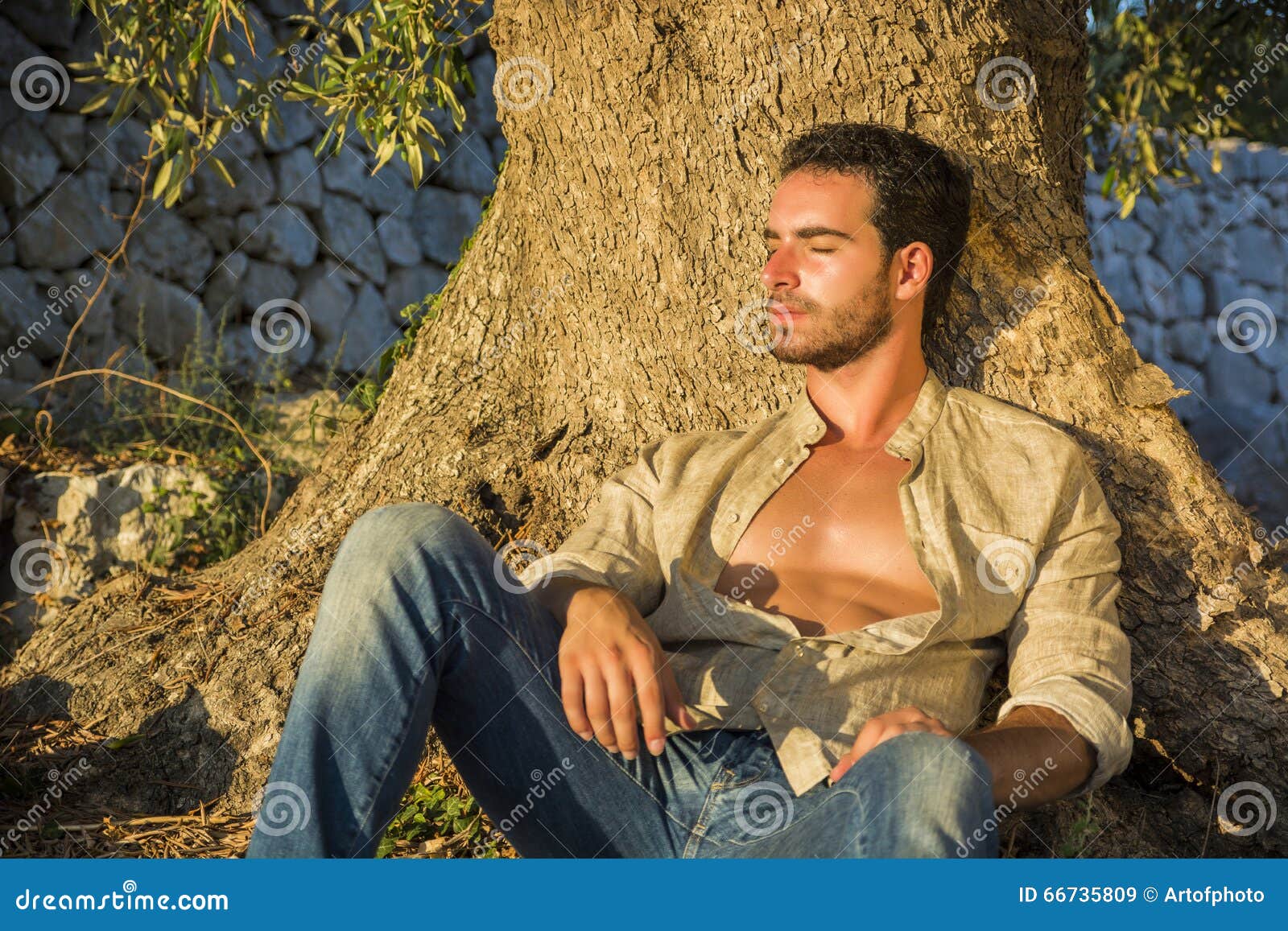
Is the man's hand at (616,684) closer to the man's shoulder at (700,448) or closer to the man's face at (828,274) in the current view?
the man's shoulder at (700,448)

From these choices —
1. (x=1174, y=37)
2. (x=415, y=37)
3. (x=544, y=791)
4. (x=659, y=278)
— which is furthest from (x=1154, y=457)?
(x=1174, y=37)

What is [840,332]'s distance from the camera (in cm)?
282

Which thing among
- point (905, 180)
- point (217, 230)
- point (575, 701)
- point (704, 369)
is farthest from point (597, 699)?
point (217, 230)

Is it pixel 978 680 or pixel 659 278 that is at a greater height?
pixel 659 278

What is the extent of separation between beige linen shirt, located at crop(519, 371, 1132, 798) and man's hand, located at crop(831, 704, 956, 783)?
209 mm

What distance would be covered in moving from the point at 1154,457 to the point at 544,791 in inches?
67.2

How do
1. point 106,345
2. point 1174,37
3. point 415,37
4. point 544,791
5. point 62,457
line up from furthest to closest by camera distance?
1. point 106,345
2. point 1174,37
3. point 62,457
4. point 415,37
5. point 544,791

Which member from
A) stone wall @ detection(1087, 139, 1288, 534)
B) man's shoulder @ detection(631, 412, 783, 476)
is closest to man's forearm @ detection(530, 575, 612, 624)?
man's shoulder @ detection(631, 412, 783, 476)

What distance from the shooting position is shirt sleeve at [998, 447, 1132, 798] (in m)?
2.23

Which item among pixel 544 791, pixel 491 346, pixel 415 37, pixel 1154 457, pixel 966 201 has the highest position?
pixel 415 37

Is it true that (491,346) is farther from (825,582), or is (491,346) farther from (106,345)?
(106,345)

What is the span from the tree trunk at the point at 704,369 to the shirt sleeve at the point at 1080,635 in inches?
18.2

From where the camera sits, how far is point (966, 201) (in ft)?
10.0

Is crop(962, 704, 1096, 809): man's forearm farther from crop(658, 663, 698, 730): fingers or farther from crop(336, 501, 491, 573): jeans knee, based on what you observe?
crop(336, 501, 491, 573): jeans knee
